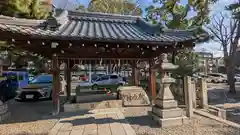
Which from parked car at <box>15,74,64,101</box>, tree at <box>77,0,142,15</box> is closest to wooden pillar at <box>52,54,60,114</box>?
parked car at <box>15,74,64,101</box>

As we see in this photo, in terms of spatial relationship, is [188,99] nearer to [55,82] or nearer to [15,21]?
[55,82]

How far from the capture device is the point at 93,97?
8.08 m

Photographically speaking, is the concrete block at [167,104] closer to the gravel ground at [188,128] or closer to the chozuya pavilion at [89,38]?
the gravel ground at [188,128]

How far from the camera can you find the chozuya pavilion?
551 cm

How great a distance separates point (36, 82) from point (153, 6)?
43.6ft

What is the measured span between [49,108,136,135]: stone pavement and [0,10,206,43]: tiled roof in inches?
102

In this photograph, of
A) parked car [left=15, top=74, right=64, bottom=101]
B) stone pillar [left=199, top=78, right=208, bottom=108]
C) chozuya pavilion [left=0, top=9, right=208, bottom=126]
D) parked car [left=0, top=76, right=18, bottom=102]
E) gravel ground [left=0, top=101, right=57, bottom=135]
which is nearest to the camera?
gravel ground [left=0, top=101, right=57, bottom=135]

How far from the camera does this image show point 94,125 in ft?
17.7

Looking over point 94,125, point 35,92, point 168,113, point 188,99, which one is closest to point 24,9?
point 35,92

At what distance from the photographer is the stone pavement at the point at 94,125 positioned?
4.85m

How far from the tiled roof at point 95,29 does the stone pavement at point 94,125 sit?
2.58 metres

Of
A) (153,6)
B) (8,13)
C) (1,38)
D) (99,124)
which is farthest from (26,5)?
(153,6)

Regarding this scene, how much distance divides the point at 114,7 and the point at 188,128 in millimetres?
20725

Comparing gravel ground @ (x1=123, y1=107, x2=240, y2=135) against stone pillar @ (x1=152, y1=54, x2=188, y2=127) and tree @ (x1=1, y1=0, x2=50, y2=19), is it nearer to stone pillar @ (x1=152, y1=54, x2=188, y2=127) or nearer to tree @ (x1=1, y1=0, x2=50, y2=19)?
stone pillar @ (x1=152, y1=54, x2=188, y2=127)
